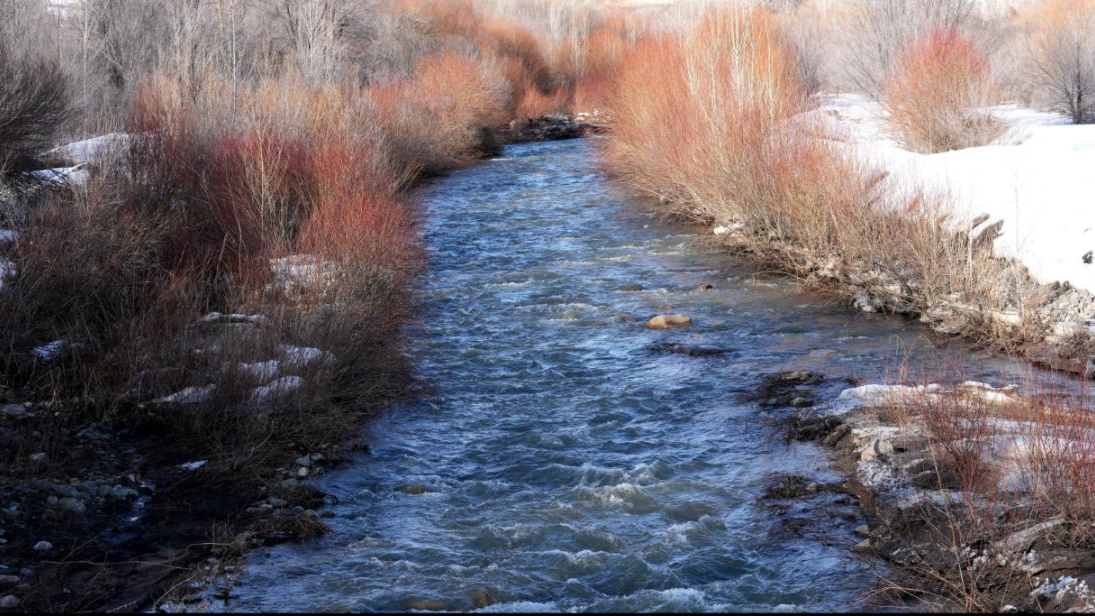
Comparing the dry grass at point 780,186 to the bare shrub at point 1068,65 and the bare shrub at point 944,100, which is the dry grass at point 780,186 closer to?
the bare shrub at point 944,100

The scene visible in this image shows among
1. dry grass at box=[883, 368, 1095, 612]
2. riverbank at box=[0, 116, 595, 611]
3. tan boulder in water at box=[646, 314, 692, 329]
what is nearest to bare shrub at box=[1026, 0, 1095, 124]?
tan boulder in water at box=[646, 314, 692, 329]

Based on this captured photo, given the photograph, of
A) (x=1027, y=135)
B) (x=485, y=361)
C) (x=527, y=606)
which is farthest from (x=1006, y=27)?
(x=527, y=606)

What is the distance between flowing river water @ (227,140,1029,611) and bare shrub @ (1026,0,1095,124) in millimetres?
8274

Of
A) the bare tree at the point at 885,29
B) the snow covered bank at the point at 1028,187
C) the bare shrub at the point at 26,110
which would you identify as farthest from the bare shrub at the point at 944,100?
the bare shrub at the point at 26,110

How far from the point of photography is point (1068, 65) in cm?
1712

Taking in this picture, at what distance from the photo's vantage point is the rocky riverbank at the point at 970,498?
4.97 metres

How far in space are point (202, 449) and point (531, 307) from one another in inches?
207

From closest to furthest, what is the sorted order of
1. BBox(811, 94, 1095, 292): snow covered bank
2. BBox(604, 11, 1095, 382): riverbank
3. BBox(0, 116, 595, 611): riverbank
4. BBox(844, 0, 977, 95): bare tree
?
BBox(0, 116, 595, 611): riverbank, BBox(604, 11, 1095, 382): riverbank, BBox(811, 94, 1095, 292): snow covered bank, BBox(844, 0, 977, 95): bare tree

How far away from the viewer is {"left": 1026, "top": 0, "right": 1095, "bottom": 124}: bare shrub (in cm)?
1694

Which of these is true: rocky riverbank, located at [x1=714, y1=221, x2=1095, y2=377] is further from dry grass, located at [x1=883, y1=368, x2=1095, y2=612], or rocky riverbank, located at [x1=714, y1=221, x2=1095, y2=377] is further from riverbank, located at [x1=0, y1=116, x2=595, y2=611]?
riverbank, located at [x1=0, y1=116, x2=595, y2=611]

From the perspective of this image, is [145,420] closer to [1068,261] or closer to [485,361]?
[485,361]

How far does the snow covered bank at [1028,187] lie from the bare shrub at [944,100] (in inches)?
20.9

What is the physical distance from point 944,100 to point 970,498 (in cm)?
988

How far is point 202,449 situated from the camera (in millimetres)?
6902
